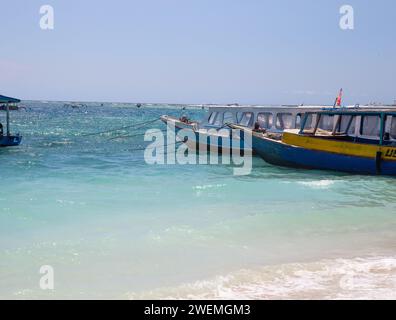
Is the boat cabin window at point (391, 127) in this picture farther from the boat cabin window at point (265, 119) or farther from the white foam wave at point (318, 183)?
the boat cabin window at point (265, 119)

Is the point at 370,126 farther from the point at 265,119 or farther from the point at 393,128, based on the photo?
the point at 265,119

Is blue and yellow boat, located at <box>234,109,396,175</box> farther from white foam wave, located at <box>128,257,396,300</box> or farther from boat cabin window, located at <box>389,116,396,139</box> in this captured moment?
white foam wave, located at <box>128,257,396,300</box>

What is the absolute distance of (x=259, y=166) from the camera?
20.7 metres

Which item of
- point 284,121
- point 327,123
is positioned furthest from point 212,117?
point 327,123

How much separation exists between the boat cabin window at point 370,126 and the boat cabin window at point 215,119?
8613mm

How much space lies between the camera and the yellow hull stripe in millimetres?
16844

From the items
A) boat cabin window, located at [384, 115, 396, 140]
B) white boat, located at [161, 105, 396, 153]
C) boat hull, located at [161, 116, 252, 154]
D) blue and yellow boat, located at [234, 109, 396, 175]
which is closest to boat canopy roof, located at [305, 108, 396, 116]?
blue and yellow boat, located at [234, 109, 396, 175]

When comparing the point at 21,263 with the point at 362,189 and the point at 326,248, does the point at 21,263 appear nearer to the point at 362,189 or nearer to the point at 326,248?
the point at 326,248

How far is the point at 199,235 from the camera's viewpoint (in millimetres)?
9898

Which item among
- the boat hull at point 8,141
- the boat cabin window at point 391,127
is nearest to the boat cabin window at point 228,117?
the boat cabin window at point 391,127

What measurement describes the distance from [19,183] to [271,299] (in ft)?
39.7

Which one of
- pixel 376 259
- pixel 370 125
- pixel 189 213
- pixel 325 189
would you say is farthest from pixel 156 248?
pixel 370 125

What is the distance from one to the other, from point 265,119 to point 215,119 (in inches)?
116

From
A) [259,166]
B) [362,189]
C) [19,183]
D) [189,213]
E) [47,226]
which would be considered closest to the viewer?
[47,226]
